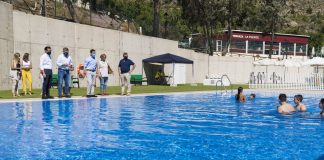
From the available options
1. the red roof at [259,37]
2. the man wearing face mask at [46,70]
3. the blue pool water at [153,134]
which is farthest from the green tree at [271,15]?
the blue pool water at [153,134]

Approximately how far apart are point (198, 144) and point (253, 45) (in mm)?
73541

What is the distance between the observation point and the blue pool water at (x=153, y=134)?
662 centimetres

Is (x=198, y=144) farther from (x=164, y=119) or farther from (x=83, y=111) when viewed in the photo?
(x=83, y=111)

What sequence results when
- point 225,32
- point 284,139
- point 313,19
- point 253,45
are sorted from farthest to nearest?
point 313,19, point 253,45, point 225,32, point 284,139

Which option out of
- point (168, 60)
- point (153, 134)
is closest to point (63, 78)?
point (153, 134)

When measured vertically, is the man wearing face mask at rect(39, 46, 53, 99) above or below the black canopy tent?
below

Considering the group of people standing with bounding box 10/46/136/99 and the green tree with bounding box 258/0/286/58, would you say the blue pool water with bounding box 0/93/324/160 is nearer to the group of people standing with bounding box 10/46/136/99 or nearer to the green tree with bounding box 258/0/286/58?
the group of people standing with bounding box 10/46/136/99

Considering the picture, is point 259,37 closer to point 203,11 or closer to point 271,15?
point 271,15

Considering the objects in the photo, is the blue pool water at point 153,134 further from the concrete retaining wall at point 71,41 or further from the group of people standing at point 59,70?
the concrete retaining wall at point 71,41

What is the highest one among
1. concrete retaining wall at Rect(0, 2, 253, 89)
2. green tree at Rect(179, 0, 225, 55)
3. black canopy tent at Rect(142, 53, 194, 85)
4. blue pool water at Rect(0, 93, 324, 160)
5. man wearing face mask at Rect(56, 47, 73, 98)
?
green tree at Rect(179, 0, 225, 55)

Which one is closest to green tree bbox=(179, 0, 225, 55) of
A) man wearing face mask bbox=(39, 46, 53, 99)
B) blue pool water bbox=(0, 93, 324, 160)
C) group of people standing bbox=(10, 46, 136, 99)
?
group of people standing bbox=(10, 46, 136, 99)

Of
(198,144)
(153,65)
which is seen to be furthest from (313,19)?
(198,144)

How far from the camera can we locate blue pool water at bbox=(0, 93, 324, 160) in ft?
21.7

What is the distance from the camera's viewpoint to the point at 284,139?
799 cm
